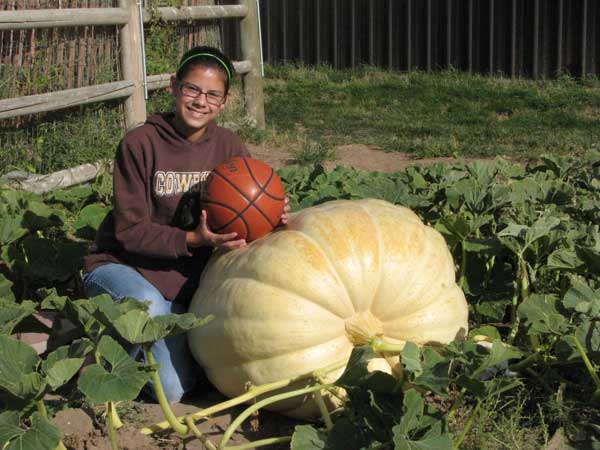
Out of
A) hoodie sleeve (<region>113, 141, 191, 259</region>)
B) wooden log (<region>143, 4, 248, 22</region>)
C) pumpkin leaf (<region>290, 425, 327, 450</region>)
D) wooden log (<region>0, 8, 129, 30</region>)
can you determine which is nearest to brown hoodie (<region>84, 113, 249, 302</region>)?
hoodie sleeve (<region>113, 141, 191, 259</region>)

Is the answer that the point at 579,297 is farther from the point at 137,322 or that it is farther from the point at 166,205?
the point at 166,205

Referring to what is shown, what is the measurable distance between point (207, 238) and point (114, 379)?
1.02 metres

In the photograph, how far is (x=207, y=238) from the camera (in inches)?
143

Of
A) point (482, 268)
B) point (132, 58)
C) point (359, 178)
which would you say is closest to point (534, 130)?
point (132, 58)

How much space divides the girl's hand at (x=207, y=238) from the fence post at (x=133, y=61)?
4112 mm

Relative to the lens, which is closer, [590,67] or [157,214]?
[157,214]

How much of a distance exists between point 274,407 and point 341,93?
30.9 ft

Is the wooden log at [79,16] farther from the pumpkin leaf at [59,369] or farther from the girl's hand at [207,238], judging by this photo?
the pumpkin leaf at [59,369]

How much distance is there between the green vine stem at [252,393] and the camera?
3.13 m

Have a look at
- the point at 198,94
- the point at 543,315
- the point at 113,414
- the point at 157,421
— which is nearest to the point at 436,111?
the point at 198,94

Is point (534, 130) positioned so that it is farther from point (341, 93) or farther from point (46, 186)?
point (46, 186)

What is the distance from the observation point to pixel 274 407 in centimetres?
335

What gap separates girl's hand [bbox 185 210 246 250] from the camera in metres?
3.58

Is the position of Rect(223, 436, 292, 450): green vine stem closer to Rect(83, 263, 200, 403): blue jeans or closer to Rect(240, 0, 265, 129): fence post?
Rect(83, 263, 200, 403): blue jeans
